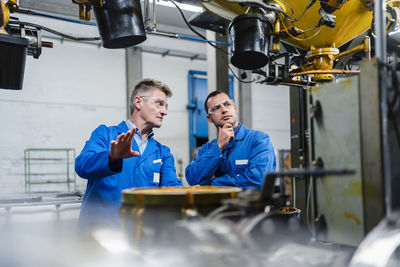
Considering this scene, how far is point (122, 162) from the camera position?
4.58ft

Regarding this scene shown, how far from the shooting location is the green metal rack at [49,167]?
241 inches

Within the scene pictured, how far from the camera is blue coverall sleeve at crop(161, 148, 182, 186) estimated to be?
1960mm

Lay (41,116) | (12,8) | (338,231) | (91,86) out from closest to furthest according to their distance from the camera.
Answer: (338,231) → (12,8) → (41,116) → (91,86)

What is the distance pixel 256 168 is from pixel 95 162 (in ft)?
3.01

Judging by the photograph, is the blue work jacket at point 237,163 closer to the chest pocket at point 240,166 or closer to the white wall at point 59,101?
the chest pocket at point 240,166

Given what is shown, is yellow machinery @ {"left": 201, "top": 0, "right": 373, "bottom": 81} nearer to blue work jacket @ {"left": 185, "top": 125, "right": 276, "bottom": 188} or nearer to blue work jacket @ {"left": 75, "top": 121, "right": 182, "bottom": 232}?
blue work jacket @ {"left": 185, "top": 125, "right": 276, "bottom": 188}

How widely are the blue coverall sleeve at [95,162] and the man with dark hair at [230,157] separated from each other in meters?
0.53

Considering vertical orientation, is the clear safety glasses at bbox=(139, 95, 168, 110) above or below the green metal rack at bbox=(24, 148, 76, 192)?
above

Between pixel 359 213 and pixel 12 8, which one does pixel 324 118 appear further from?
pixel 12 8

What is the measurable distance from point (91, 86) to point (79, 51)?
61 centimetres

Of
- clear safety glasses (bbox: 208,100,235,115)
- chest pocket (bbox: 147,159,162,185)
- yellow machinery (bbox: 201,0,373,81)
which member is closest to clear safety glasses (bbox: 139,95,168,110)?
chest pocket (bbox: 147,159,162,185)

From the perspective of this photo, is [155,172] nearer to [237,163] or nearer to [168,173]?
[168,173]

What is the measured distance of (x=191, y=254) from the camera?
873 millimetres

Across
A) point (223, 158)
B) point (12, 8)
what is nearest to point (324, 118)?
point (223, 158)
